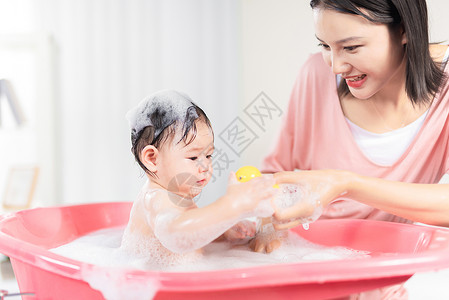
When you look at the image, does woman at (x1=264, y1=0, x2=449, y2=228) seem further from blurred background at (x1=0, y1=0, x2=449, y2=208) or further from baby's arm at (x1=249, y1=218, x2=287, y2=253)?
blurred background at (x1=0, y1=0, x2=449, y2=208)

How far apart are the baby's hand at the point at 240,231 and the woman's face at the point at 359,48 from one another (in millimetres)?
384

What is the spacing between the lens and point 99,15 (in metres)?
2.53

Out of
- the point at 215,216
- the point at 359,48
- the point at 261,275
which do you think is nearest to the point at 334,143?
the point at 359,48

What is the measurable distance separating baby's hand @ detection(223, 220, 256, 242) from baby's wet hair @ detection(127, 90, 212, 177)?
0.71 ft

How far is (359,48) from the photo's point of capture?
0.97 metres

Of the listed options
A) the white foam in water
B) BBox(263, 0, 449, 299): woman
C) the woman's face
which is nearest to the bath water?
the white foam in water

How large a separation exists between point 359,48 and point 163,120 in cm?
43

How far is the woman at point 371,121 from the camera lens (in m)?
0.93

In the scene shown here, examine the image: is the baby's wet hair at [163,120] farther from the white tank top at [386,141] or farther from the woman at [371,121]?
the white tank top at [386,141]

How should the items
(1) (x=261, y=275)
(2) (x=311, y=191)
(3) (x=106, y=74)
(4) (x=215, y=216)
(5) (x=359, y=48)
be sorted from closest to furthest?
1. (1) (x=261, y=275)
2. (4) (x=215, y=216)
3. (2) (x=311, y=191)
4. (5) (x=359, y=48)
5. (3) (x=106, y=74)

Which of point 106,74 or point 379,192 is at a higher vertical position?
point 106,74

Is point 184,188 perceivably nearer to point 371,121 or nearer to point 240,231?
point 240,231

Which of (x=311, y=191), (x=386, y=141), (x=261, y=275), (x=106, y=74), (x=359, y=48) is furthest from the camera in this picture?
(x=106, y=74)

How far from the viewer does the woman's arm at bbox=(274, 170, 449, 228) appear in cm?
86
